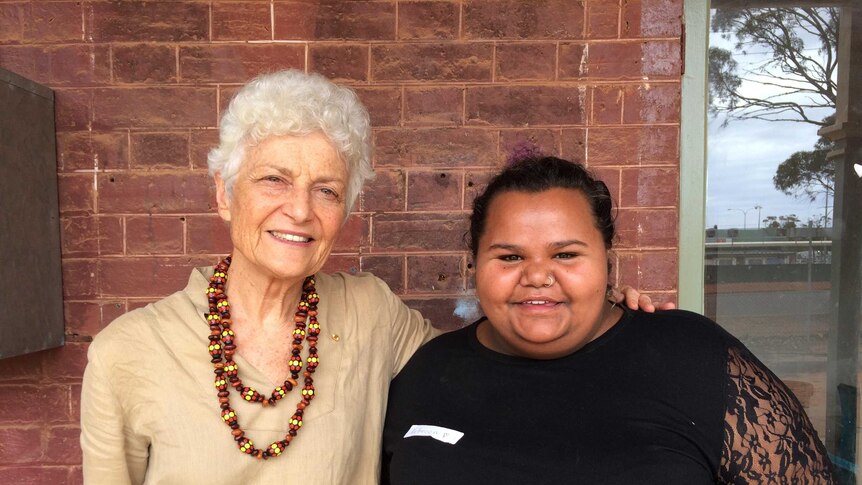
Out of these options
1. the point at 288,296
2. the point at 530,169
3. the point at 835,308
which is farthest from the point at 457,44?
the point at 835,308

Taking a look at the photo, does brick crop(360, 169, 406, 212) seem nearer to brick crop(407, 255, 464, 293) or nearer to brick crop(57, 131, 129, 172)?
brick crop(407, 255, 464, 293)

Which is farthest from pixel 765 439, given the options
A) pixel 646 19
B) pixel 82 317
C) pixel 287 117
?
pixel 82 317

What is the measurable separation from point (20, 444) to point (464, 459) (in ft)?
6.63

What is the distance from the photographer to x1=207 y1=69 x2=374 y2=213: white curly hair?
1718mm

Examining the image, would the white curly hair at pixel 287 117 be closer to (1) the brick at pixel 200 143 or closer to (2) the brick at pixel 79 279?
(1) the brick at pixel 200 143

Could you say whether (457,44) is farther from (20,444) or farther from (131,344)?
(20,444)

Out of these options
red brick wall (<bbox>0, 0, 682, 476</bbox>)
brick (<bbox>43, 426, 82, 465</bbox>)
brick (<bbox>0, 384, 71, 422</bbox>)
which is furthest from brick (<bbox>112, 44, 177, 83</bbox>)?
brick (<bbox>43, 426, 82, 465</bbox>)

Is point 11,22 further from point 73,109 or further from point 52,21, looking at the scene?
point 73,109

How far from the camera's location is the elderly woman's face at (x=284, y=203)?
1704 mm

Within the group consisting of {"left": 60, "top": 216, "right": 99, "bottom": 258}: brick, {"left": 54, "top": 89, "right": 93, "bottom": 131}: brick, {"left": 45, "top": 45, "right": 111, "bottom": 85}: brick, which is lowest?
{"left": 60, "top": 216, "right": 99, "bottom": 258}: brick

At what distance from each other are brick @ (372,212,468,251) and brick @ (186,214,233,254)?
2.00 feet

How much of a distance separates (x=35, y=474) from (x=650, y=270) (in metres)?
2.67

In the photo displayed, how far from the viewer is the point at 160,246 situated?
2.55 metres

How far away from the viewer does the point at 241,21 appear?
2525 millimetres
